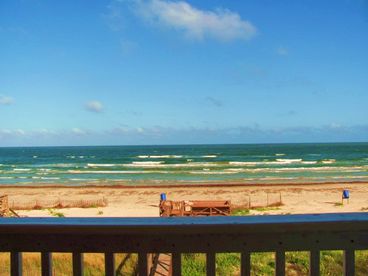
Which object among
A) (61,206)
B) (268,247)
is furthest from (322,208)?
(268,247)

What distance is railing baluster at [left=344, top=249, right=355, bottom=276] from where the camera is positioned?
1.38 m

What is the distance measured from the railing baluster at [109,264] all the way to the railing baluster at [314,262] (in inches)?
27.8

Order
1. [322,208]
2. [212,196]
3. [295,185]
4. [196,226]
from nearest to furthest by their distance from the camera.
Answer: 1. [196,226]
2. [322,208]
3. [212,196]
4. [295,185]

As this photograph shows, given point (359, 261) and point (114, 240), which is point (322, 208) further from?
point (114, 240)

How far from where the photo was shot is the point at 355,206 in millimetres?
20250

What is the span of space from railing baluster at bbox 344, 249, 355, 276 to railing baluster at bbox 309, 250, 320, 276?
10cm

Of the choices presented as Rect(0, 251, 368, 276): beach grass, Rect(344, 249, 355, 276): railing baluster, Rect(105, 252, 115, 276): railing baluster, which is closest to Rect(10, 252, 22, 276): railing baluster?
Rect(105, 252, 115, 276): railing baluster

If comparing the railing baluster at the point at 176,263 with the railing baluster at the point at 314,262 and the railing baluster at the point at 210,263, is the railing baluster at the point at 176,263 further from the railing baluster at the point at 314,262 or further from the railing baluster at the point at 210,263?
the railing baluster at the point at 314,262

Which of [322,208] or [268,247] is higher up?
[268,247]

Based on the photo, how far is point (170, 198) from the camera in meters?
24.2

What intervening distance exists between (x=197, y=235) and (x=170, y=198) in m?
23.1

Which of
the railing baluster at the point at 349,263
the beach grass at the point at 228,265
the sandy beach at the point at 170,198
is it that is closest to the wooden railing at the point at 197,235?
the railing baluster at the point at 349,263

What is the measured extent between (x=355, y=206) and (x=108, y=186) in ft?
58.1

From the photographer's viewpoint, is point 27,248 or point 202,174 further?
point 202,174
